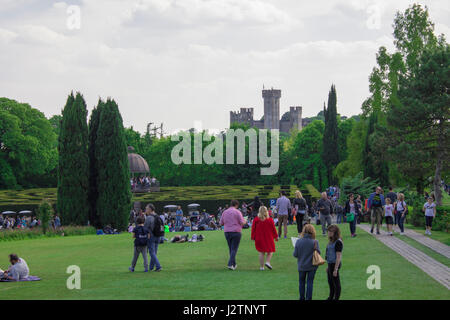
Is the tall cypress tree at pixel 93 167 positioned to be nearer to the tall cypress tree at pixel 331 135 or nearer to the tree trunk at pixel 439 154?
the tree trunk at pixel 439 154

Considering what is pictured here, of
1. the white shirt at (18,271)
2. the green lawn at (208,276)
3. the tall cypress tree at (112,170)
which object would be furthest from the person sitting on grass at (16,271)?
the tall cypress tree at (112,170)

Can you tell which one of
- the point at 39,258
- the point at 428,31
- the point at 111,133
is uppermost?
the point at 428,31

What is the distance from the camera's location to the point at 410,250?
16828mm

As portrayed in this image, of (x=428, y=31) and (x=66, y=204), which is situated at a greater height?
(x=428, y=31)

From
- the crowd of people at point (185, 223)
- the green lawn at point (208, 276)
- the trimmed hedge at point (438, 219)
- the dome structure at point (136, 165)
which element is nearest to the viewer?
the green lawn at point (208, 276)

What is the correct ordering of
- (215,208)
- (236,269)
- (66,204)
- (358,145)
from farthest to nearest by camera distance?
(358,145) < (215,208) < (66,204) < (236,269)

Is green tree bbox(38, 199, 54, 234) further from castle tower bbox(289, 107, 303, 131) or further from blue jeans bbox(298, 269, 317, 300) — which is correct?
castle tower bbox(289, 107, 303, 131)

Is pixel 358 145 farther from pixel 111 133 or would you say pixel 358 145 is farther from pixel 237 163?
pixel 111 133

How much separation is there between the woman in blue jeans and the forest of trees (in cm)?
2266

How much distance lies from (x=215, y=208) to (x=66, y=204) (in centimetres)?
1206

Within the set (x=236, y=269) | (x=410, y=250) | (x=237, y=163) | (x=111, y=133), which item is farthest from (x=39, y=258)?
(x=237, y=163)

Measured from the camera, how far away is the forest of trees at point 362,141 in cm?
3173

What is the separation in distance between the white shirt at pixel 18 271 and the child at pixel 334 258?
732 cm
